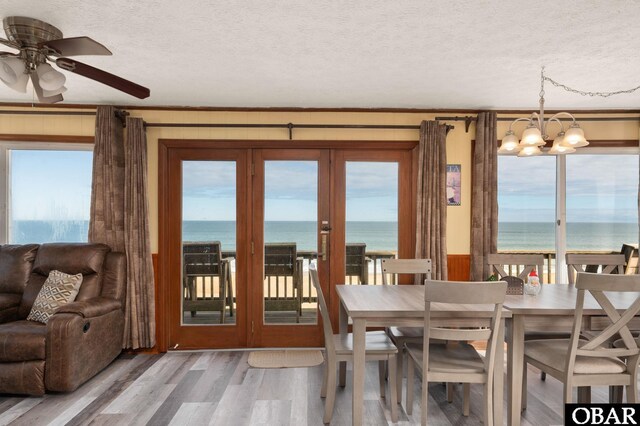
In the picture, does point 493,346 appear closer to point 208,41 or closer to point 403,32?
point 403,32

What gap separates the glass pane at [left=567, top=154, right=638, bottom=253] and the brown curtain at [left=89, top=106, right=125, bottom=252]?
16.5 feet

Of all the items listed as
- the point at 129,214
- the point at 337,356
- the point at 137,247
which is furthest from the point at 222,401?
the point at 129,214

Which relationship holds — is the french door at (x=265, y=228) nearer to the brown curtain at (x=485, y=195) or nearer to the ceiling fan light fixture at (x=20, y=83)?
the brown curtain at (x=485, y=195)

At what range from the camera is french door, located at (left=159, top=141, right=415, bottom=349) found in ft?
14.3

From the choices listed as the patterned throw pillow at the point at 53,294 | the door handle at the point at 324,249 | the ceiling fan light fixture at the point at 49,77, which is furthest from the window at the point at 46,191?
the door handle at the point at 324,249

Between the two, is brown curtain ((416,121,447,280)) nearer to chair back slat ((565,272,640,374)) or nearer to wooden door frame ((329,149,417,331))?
wooden door frame ((329,149,417,331))

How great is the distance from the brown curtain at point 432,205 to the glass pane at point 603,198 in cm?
161

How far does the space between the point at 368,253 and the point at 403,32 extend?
2.48m

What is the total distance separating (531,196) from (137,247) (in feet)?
14.7

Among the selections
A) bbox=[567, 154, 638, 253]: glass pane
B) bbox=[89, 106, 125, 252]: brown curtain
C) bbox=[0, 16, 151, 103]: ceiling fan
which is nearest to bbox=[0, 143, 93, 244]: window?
bbox=[89, 106, 125, 252]: brown curtain

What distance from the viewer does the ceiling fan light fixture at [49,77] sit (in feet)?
7.43

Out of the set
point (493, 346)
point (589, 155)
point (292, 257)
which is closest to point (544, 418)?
point (493, 346)

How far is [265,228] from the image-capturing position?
4.39 m

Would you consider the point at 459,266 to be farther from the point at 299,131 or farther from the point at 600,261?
the point at 299,131
